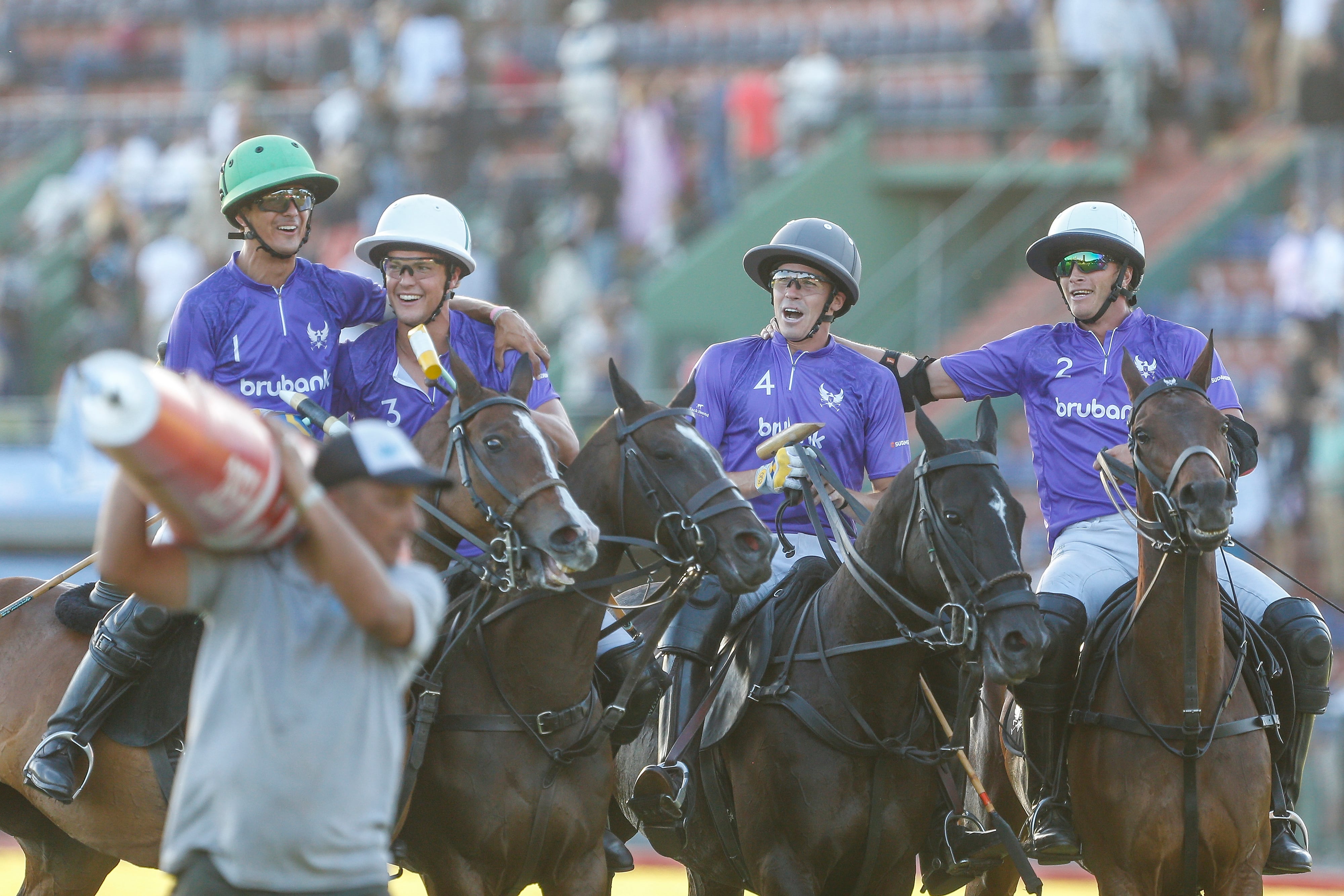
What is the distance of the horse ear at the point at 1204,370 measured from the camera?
6301 mm

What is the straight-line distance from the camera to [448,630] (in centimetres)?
627

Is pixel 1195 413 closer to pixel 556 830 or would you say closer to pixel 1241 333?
pixel 556 830

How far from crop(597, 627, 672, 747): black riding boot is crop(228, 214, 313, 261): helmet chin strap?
195 centimetres

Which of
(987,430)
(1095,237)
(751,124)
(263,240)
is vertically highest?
(751,124)

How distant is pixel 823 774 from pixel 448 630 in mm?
1453

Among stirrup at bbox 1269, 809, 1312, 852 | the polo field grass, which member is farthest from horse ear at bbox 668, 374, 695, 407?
the polo field grass

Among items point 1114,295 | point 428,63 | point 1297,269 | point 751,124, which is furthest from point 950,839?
point 428,63

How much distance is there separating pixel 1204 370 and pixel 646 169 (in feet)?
42.2

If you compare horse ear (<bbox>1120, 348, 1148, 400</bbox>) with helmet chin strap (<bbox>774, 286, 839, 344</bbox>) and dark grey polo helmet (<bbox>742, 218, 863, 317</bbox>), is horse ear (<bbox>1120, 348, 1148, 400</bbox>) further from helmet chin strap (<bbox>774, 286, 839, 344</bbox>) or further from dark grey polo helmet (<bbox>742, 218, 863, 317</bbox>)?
helmet chin strap (<bbox>774, 286, 839, 344</bbox>)

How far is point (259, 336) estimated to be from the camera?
6.56 metres

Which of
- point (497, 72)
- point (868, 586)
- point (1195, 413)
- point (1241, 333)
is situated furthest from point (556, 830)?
point (497, 72)

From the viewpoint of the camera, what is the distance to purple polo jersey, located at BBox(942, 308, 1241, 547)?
23.0 ft

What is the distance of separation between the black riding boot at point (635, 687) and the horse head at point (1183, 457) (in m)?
1.88

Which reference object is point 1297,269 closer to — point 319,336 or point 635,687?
point 635,687
